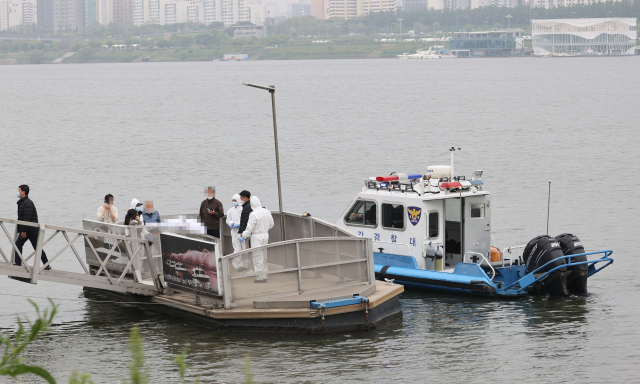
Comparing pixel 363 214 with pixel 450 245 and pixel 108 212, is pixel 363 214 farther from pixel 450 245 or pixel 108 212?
pixel 108 212

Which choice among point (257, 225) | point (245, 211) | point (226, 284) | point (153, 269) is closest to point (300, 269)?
point (226, 284)

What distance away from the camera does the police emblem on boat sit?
1878 centimetres

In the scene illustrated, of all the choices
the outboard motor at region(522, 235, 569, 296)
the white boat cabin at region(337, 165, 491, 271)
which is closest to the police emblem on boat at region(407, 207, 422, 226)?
the white boat cabin at region(337, 165, 491, 271)

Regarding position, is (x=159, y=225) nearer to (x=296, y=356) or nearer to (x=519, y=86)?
(x=296, y=356)

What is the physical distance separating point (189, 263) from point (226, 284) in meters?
0.90

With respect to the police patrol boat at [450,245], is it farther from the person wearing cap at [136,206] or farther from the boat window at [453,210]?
the person wearing cap at [136,206]

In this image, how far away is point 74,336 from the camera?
1634cm

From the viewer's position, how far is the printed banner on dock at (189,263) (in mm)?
14803

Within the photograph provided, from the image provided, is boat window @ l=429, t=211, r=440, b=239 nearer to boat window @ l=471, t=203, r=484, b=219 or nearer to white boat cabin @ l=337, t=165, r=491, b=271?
white boat cabin @ l=337, t=165, r=491, b=271

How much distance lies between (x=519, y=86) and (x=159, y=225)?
117 m

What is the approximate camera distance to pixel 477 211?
1916 cm

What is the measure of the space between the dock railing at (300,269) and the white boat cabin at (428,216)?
329 cm

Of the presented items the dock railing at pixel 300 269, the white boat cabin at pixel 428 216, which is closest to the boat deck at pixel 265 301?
the dock railing at pixel 300 269

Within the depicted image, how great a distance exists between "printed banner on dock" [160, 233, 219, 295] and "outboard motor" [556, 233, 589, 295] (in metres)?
7.72
